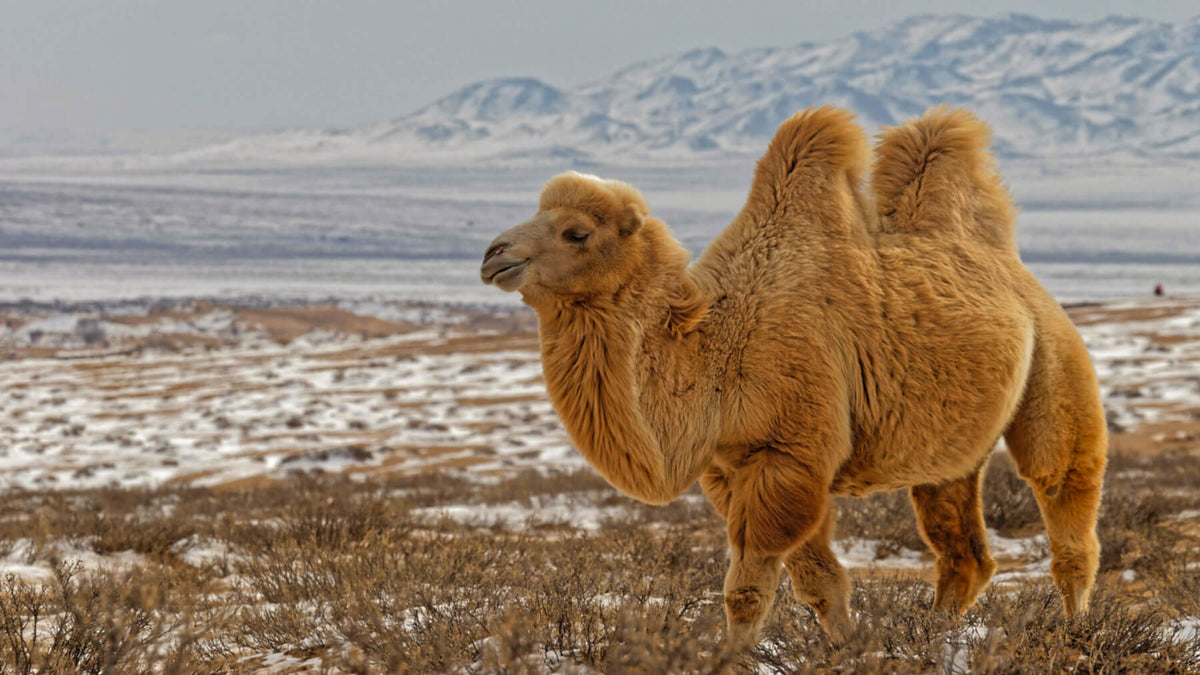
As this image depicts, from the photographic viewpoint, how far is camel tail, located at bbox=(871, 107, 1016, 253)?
17.3 ft

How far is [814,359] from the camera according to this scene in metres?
4.36

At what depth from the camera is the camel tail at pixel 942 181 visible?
5.28m

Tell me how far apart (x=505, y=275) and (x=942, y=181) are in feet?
Answer: 8.18

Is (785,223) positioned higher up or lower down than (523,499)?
higher up

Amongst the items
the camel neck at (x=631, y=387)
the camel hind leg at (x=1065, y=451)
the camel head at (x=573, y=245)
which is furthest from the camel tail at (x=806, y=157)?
the camel hind leg at (x=1065, y=451)

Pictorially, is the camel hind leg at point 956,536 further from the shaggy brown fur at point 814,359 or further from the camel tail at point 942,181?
the camel tail at point 942,181

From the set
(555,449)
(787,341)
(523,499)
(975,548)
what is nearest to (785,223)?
(787,341)

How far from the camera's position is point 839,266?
472 centimetres

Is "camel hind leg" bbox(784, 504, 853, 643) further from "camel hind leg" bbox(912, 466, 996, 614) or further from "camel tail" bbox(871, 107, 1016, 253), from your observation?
"camel tail" bbox(871, 107, 1016, 253)

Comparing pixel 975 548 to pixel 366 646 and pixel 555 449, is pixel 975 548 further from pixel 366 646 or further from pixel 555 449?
pixel 555 449

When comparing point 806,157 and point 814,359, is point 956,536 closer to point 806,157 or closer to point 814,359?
point 814,359

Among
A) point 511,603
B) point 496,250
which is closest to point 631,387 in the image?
point 496,250

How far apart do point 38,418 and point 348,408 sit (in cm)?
890

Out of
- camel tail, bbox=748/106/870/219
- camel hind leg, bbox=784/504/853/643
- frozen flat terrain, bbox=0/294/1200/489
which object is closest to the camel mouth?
camel tail, bbox=748/106/870/219
